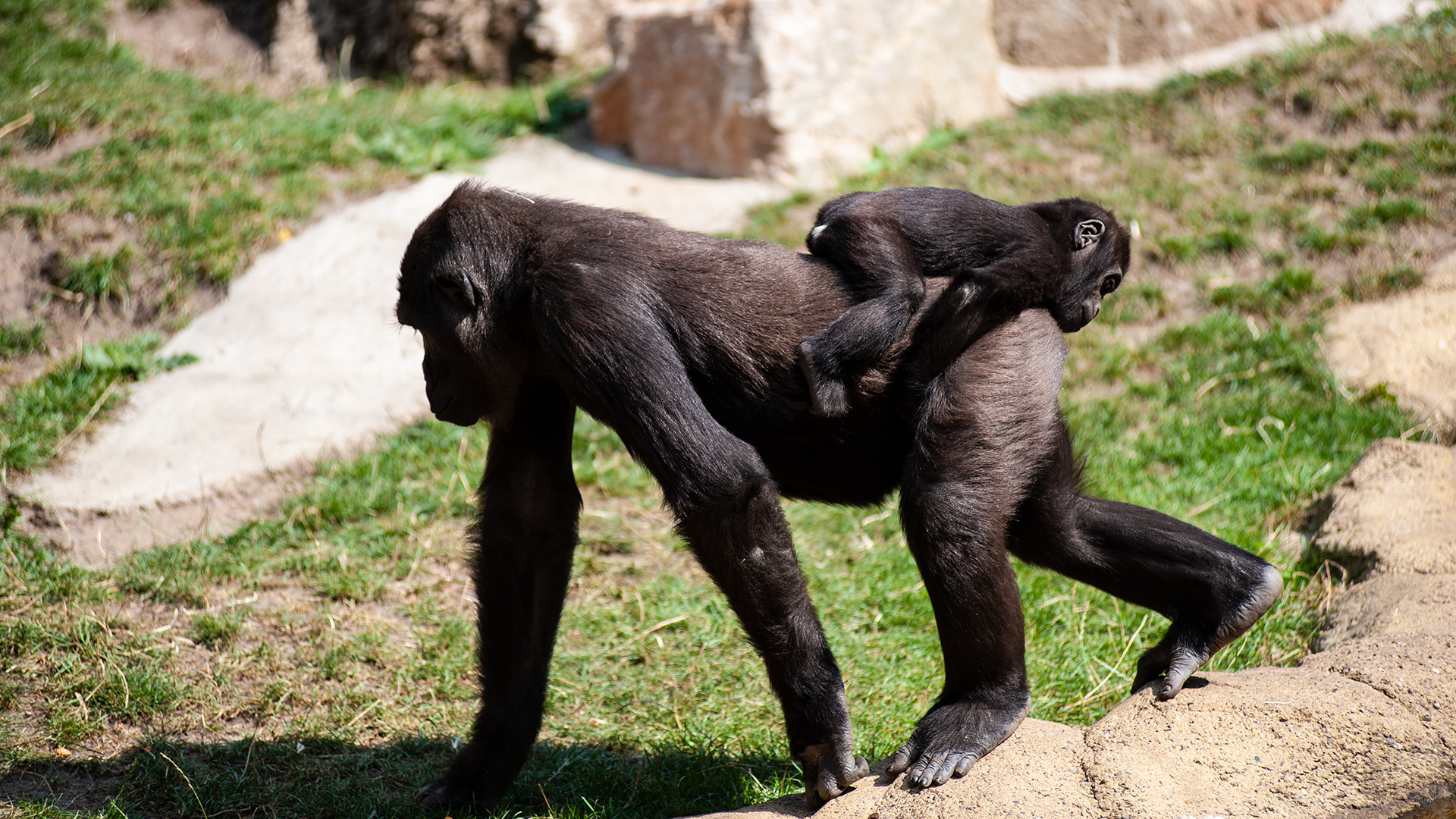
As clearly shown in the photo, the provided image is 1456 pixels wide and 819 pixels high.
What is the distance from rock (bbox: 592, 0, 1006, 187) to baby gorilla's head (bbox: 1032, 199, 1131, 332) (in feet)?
17.2

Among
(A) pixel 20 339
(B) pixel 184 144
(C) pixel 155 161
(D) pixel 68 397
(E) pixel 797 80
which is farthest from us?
(E) pixel 797 80

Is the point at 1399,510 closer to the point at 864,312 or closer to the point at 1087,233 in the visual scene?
the point at 1087,233

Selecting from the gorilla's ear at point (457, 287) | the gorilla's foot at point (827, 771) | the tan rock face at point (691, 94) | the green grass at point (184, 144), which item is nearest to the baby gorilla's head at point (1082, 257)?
the gorilla's foot at point (827, 771)

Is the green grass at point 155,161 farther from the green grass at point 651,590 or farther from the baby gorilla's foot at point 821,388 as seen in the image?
the baby gorilla's foot at point 821,388

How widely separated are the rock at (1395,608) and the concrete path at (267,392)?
4697 mm

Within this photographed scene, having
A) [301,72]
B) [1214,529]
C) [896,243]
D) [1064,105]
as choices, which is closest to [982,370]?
[896,243]

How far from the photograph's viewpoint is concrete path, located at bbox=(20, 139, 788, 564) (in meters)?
5.83

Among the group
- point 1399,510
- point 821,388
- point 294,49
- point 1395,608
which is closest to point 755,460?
point 821,388

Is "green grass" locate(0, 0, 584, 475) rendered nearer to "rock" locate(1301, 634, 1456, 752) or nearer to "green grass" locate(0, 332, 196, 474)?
"green grass" locate(0, 332, 196, 474)

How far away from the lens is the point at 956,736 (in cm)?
349

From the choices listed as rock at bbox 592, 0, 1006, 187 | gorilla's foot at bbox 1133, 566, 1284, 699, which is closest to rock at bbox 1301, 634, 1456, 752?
gorilla's foot at bbox 1133, 566, 1284, 699

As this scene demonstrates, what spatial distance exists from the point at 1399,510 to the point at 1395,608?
0.86 meters

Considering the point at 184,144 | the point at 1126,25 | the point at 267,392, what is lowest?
the point at 267,392

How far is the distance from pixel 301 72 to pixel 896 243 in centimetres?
891
